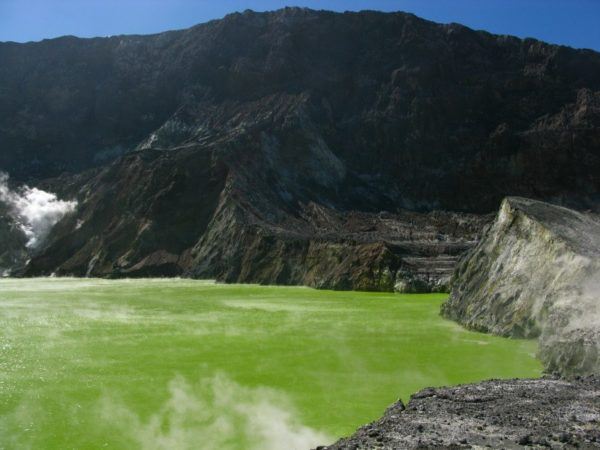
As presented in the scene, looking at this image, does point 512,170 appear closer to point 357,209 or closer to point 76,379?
point 357,209

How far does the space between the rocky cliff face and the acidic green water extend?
2.68 feet

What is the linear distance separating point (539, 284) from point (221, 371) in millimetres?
8874

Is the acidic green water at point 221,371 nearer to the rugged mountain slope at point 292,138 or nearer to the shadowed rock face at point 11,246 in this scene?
the rugged mountain slope at point 292,138

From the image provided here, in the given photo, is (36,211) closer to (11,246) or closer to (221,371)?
(11,246)

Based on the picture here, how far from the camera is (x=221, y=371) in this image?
13398 mm

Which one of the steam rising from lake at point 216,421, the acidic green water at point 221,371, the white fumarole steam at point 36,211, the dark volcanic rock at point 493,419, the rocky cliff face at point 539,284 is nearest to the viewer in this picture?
the dark volcanic rock at point 493,419

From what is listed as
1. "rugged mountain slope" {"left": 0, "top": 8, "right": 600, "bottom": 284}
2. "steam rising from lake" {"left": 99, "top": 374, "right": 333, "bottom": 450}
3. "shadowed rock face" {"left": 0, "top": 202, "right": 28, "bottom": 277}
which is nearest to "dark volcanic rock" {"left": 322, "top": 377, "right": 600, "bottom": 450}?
"steam rising from lake" {"left": 99, "top": 374, "right": 333, "bottom": 450}

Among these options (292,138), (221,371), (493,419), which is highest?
(292,138)

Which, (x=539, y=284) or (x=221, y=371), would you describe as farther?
(x=539, y=284)

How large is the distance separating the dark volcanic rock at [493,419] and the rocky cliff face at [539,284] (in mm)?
2393

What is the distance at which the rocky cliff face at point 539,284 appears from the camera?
12940mm

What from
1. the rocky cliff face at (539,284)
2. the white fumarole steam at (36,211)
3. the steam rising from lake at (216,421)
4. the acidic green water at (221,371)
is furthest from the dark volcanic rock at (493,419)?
the white fumarole steam at (36,211)

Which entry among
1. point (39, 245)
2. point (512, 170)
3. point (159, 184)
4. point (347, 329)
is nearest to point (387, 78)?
point (512, 170)

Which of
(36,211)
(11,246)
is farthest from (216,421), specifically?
(36,211)
